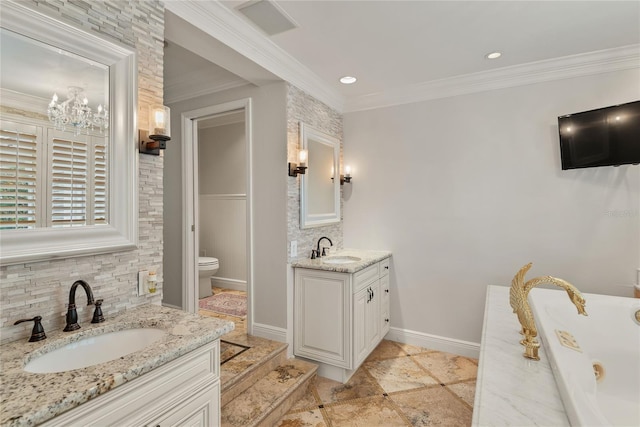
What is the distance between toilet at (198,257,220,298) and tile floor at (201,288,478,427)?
1.28 metres

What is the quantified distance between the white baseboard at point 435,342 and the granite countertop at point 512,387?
1442mm

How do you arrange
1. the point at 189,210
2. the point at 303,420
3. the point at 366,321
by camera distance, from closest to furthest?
the point at 303,420
the point at 366,321
the point at 189,210

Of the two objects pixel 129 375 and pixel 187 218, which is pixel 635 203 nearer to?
pixel 129 375

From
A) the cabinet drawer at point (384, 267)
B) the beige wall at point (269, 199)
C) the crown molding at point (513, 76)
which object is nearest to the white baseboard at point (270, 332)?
the beige wall at point (269, 199)

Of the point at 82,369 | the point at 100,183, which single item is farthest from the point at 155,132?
the point at 82,369

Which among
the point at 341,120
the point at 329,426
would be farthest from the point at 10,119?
the point at 341,120

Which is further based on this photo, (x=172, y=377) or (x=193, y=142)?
(x=193, y=142)

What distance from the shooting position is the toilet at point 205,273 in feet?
12.9

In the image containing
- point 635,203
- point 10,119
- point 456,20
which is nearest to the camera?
point 10,119

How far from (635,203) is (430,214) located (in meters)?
1.45

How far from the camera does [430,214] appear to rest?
9.91 feet

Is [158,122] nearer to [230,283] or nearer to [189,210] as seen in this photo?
[189,210]

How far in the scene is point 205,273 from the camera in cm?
400

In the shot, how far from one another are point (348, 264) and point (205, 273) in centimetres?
226
